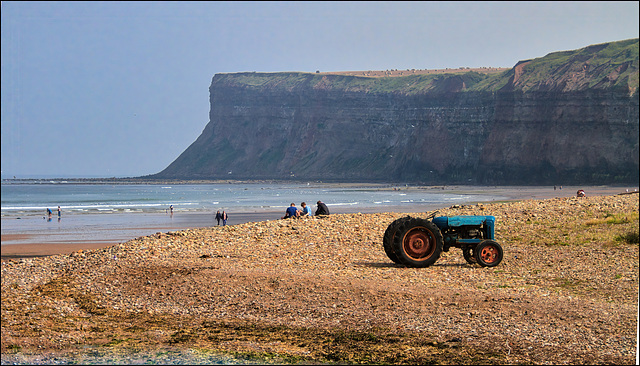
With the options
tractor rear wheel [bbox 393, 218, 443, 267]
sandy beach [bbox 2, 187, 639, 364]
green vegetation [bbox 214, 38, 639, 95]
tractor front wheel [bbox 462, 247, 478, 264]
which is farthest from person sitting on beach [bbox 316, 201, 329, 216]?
green vegetation [bbox 214, 38, 639, 95]

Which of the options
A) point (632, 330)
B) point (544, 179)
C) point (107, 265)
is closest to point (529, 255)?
point (632, 330)

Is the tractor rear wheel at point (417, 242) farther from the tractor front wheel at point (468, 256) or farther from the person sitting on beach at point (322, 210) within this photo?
the person sitting on beach at point (322, 210)

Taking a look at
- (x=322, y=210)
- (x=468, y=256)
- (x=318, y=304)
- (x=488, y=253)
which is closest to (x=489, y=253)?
(x=488, y=253)

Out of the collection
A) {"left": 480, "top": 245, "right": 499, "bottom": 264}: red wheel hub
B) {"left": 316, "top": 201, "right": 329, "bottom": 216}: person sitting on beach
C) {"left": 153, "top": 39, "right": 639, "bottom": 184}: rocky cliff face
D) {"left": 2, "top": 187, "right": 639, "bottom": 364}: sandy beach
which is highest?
{"left": 153, "top": 39, "right": 639, "bottom": 184}: rocky cliff face

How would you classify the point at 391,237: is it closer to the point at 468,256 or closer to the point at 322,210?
the point at 468,256

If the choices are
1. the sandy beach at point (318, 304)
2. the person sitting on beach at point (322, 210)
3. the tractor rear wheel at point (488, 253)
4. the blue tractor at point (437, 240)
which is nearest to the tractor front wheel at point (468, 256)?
the blue tractor at point (437, 240)

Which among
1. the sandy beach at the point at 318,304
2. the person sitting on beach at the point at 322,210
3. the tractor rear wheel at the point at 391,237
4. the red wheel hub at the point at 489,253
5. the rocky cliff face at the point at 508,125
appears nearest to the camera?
the sandy beach at the point at 318,304

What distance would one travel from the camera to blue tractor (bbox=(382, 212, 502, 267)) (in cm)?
1739

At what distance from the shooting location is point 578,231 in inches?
925

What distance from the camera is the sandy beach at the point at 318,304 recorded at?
399 inches

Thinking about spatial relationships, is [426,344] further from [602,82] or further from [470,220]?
[602,82]

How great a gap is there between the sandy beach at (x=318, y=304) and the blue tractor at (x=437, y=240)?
0.34 m

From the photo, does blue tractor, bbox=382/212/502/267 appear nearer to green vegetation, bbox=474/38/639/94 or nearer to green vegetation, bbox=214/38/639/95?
green vegetation, bbox=214/38/639/95

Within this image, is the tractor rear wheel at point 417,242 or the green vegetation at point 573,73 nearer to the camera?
the tractor rear wheel at point 417,242
